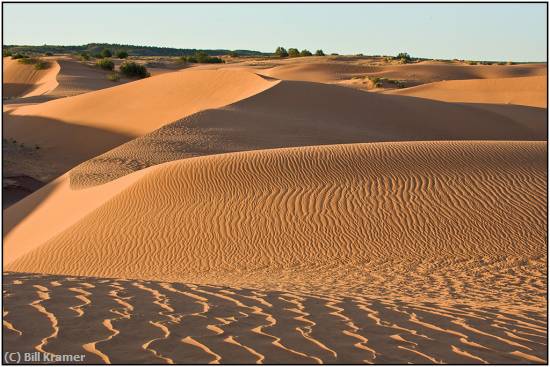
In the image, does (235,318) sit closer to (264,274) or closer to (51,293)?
(51,293)

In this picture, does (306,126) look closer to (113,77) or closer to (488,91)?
(488,91)

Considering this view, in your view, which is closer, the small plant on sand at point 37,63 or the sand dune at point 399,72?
the small plant on sand at point 37,63

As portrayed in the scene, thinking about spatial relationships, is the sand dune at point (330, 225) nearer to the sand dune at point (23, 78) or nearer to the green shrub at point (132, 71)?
the sand dune at point (23, 78)

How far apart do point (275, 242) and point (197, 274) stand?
5.74 feet

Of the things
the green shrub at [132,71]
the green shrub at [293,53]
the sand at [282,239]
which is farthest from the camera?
the green shrub at [293,53]

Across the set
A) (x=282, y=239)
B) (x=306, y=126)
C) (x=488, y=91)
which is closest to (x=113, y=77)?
(x=488, y=91)

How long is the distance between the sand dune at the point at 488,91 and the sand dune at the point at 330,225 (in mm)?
26440

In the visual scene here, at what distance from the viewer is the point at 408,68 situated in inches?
2318

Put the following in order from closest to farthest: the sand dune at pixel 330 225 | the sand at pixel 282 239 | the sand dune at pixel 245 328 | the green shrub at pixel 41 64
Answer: the sand dune at pixel 245 328 → the sand at pixel 282 239 → the sand dune at pixel 330 225 → the green shrub at pixel 41 64

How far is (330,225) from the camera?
1266 centimetres

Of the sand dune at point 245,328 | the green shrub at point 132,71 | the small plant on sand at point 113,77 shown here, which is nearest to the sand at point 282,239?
the sand dune at point 245,328

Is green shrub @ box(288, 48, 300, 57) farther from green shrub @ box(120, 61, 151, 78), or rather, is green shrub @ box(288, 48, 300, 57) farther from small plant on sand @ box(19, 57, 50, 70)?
small plant on sand @ box(19, 57, 50, 70)

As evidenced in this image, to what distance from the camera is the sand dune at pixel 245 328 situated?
475 centimetres

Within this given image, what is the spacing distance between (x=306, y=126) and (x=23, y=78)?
3429 cm
